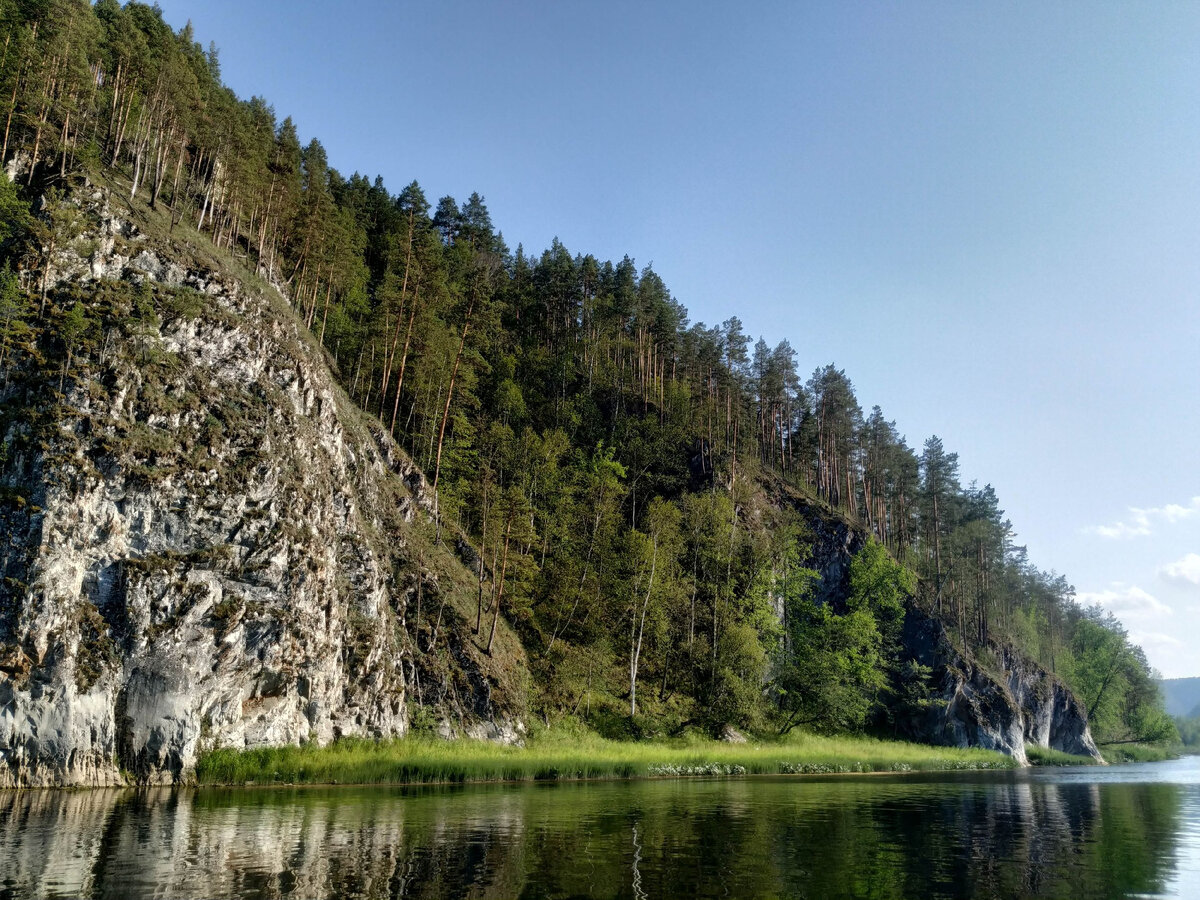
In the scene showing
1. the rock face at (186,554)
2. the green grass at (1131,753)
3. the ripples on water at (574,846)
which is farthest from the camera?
the green grass at (1131,753)

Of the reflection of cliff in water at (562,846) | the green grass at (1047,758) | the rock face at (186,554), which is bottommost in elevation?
the green grass at (1047,758)

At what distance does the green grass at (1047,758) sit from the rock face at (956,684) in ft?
4.29

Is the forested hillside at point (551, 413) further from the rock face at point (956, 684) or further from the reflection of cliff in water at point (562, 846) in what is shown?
the reflection of cliff in water at point (562, 846)

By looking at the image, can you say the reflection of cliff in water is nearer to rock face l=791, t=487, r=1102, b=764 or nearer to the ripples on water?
the ripples on water

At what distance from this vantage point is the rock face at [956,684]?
241ft

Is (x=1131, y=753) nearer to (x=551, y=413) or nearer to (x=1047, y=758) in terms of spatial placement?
(x=1047, y=758)

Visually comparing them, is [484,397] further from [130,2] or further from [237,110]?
[130,2]

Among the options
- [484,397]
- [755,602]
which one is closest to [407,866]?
[755,602]

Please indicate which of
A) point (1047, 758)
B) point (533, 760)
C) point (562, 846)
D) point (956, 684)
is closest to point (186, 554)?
point (533, 760)

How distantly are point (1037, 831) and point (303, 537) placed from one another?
117 ft

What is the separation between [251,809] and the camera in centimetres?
2333

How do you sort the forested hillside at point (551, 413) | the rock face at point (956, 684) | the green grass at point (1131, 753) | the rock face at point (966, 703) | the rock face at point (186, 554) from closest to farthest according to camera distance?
the rock face at point (186, 554)
the forested hillside at point (551, 413)
the rock face at point (966, 703)
the rock face at point (956, 684)
the green grass at point (1131, 753)

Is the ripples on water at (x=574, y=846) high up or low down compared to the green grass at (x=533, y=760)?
up

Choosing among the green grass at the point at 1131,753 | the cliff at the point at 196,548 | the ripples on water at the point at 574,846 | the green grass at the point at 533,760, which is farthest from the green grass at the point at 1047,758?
the cliff at the point at 196,548
